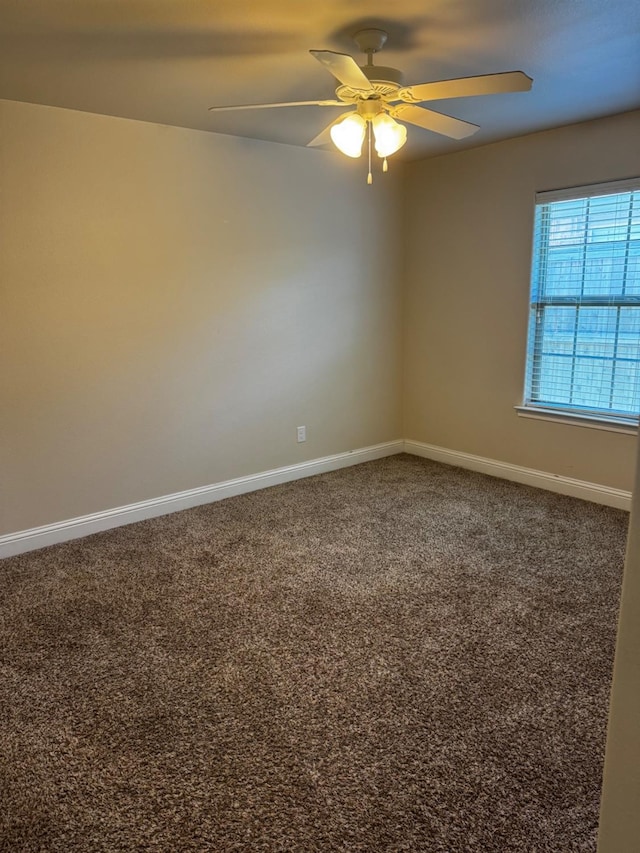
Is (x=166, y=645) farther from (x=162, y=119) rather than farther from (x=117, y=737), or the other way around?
(x=162, y=119)

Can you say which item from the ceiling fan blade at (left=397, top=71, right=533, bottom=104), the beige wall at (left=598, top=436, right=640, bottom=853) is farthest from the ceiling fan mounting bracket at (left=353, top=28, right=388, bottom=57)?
the beige wall at (left=598, top=436, right=640, bottom=853)

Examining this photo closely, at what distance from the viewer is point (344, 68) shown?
75.2 inches

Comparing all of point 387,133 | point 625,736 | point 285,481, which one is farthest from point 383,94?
point 285,481

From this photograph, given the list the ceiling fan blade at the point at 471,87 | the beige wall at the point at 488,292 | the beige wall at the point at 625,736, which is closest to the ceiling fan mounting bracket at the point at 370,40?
the ceiling fan blade at the point at 471,87

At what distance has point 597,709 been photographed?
1.97m

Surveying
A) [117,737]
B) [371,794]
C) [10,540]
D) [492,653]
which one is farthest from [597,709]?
[10,540]

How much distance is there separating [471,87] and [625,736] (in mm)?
2133

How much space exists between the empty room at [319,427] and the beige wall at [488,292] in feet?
0.07

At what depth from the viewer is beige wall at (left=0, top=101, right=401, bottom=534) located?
3131 mm

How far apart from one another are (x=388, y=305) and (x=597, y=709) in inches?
A: 138

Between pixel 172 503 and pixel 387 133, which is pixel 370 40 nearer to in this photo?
pixel 387 133

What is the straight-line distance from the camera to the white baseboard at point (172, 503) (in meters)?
3.30

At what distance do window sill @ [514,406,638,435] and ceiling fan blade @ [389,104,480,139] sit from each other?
2020 millimetres

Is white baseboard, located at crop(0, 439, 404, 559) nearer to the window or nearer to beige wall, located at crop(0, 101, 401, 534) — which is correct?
beige wall, located at crop(0, 101, 401, 534)
